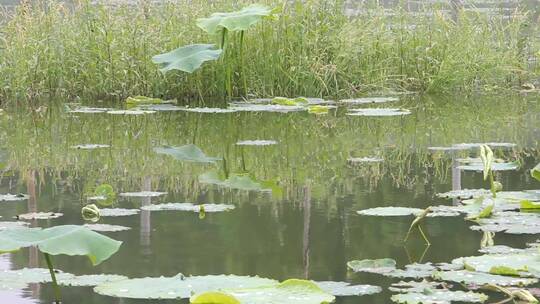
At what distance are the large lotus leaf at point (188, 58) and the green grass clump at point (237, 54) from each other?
2.41 feet

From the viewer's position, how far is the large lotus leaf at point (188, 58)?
27.4ft

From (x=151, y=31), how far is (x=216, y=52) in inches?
64.2

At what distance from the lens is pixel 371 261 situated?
143 inches

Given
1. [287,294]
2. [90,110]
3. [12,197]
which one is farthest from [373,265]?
[90,110]

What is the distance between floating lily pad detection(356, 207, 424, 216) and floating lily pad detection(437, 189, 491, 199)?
0.40 m

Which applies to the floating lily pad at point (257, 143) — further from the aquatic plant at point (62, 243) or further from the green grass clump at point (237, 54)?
the aquatic plant at point (62, 243)

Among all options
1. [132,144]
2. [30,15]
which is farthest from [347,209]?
[30,15]

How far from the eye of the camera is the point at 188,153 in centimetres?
655

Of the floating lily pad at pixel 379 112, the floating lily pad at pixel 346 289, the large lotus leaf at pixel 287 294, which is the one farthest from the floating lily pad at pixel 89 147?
the large lotus leaf at pixel 287 294

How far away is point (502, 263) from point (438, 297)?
18.4 inches

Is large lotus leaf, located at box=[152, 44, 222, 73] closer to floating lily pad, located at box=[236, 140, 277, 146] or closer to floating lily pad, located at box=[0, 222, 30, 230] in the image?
floating lily pad, located at box=[236, 140, 277, 146]

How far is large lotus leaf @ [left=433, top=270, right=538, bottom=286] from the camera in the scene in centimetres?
333

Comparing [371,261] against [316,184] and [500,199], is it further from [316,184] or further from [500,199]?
[316,184]

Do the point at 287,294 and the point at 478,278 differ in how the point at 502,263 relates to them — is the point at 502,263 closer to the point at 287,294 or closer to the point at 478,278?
the point at 478,278
